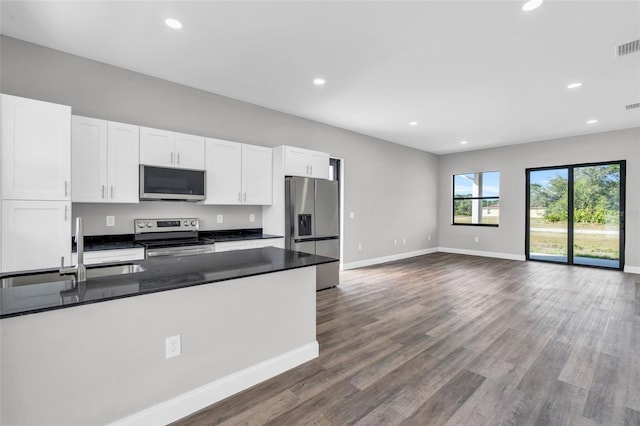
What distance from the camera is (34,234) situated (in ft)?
7.91

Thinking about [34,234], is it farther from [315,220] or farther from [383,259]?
[383,259]

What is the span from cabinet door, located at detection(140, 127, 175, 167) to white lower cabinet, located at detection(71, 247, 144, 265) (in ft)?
3.27

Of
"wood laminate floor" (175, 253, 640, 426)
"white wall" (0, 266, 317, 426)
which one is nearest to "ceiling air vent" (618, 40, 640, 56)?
"wood laminate floor" (175, 253, 640, 426)

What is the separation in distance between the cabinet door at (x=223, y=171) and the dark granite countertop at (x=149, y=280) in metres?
1.55

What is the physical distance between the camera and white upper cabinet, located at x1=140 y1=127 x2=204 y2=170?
3248 mm

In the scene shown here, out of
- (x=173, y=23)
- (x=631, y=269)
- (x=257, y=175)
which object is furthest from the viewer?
(x=631, y=269)

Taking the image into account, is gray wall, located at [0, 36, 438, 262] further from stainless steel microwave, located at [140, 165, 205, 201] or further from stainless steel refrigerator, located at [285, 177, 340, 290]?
stainless steel refrigerator, located at [285, 177, 340, 290]

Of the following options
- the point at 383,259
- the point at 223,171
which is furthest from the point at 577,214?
the point at 223,171

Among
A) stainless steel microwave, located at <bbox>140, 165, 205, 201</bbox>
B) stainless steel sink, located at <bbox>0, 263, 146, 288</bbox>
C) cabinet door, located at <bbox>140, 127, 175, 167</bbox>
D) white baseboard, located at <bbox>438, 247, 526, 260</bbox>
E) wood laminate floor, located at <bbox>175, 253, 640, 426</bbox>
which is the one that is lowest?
wood laminate floor, located at <bbox>175, 253, 640, 426</bbox>

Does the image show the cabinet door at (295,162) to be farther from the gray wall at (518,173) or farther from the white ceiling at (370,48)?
the gray wall at (518,173)

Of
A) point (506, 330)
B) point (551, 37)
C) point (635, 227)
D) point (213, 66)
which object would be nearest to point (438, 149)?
point (635, 227)

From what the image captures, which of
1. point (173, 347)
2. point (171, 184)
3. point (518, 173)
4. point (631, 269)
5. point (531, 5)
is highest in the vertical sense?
point (531, 5)

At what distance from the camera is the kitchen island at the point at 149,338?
4.32 ft

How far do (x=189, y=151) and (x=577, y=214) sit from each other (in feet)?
25.1
